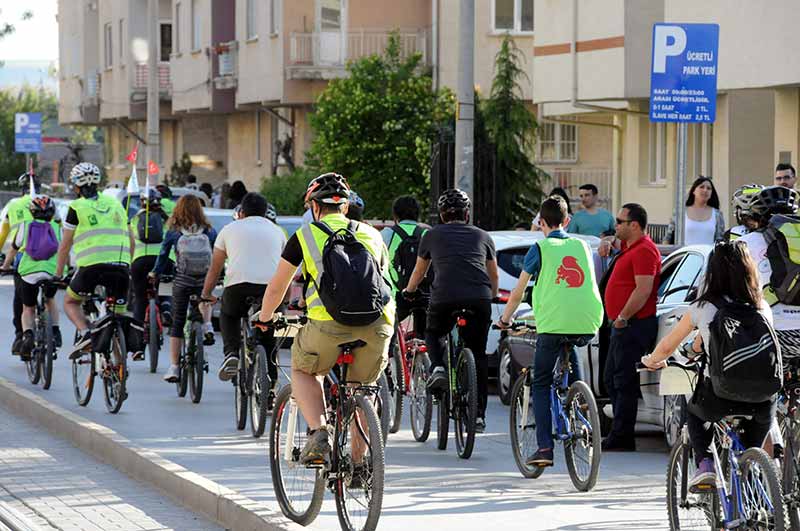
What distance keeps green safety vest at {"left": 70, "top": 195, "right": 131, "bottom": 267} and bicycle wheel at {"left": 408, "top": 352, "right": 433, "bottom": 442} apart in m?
3.17

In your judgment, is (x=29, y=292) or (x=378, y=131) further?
(x=378, y=131)

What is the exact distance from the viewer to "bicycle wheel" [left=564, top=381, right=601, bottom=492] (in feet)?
33.6

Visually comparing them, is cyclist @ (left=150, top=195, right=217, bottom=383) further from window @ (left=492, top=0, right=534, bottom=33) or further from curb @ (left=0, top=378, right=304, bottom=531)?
window @ (left=492, top=0, right=534, bottom=33)

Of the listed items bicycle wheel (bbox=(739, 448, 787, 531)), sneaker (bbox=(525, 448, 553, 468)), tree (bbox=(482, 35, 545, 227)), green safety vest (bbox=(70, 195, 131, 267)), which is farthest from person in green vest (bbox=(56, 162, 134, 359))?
tree (bbox=(482, 35, 545, 227))

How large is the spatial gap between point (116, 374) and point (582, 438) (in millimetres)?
5084

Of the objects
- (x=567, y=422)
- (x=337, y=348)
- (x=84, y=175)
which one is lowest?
(x=567, y=422)

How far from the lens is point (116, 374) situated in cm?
1429

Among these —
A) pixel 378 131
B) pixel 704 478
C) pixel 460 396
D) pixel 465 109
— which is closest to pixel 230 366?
pixel 460 396

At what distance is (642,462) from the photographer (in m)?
12.0

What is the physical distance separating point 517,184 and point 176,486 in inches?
709

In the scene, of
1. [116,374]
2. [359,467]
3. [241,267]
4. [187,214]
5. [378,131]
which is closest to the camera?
[359,467]

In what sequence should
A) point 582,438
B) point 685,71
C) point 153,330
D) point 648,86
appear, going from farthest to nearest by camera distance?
point 648,86, point 153,330, point 685,71, point 582,438

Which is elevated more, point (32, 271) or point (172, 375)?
point (32, 271)

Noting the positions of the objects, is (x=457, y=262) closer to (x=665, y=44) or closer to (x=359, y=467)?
(x=359, y=467)
